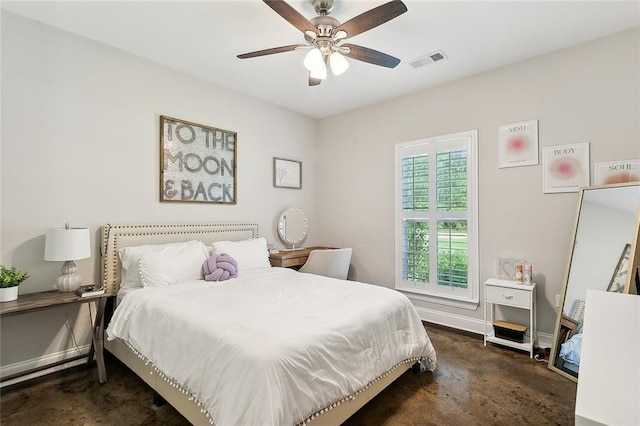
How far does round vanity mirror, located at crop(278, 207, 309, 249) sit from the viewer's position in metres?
4.25

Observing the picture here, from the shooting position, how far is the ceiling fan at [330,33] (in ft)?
5.87

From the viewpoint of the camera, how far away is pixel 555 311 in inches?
110

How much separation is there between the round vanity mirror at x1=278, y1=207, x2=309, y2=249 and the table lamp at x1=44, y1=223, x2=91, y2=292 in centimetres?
229

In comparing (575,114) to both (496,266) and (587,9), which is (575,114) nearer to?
(587,9)

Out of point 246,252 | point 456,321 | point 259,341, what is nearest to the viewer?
point 259,341

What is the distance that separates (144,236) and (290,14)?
2.34m

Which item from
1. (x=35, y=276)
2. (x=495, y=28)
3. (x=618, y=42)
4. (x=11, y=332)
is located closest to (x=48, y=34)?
(x=35, y=276)

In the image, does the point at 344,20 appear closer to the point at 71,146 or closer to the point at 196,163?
the point at 196,163

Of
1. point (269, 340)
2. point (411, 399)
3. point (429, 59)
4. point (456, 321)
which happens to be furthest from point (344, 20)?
point (456, 321)

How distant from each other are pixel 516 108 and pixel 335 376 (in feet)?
9.97

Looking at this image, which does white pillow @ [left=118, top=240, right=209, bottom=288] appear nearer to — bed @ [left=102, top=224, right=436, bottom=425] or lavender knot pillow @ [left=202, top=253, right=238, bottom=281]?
bed @ [left=102, top=224, right=436, bottom=425]

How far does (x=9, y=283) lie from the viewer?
2078 mm

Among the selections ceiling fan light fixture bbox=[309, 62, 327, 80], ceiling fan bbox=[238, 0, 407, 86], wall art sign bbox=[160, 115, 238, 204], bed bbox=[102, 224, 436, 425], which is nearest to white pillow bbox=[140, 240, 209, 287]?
bed bbox=[102, 224, 436, 425]

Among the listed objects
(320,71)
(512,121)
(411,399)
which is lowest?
(411,399)
